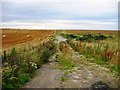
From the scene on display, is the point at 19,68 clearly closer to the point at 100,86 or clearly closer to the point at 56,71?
the point at 56,71

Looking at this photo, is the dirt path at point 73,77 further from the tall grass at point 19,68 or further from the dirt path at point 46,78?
the tall grass at point 19,68

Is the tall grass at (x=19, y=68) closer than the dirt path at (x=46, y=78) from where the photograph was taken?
Yes

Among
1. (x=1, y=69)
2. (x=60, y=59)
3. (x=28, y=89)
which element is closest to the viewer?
(x=28, y=89)

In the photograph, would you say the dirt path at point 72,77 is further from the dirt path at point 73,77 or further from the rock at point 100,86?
the rock at point 100,86

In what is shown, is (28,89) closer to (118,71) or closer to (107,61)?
(118,71)

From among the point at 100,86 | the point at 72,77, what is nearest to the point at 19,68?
the point at 72,77

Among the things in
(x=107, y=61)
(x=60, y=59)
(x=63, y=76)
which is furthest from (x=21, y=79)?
(x=107, y=61)

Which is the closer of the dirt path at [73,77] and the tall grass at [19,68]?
the tall grass at [19,68]

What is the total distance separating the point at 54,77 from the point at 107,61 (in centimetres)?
458

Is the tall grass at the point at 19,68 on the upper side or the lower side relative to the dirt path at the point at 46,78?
upper

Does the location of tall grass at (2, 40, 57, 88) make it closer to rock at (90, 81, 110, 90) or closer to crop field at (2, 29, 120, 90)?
crop field at (2, 29, 120, 90)

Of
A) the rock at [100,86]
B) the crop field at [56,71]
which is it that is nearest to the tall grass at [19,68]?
the crop field at [56,71]

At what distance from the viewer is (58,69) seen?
12.7 metres

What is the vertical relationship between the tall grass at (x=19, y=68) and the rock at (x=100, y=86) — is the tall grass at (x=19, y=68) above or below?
above
